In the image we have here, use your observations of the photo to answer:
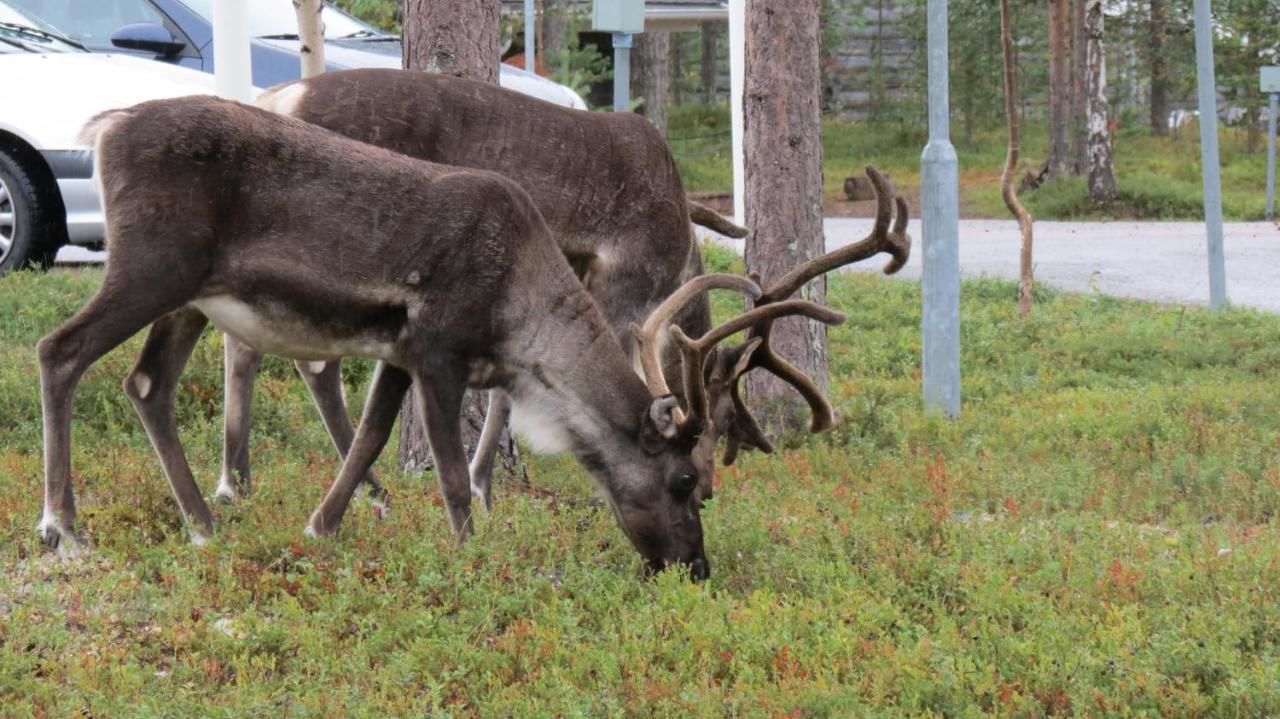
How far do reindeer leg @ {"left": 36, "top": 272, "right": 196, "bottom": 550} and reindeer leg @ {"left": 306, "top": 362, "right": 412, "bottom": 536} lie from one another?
942 mm

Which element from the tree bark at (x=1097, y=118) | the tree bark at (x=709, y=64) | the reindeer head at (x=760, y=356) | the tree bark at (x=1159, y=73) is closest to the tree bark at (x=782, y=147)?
the reindeer head at (x=760, y=356)

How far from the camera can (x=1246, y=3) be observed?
103 ft

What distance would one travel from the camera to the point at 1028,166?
31.3 meters

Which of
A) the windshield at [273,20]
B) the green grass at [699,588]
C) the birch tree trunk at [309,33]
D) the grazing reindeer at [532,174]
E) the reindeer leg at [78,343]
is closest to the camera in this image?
the green grass at [699,588]

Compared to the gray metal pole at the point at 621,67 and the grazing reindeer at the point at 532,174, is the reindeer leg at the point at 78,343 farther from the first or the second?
the gray metal pole at the point at 621,67

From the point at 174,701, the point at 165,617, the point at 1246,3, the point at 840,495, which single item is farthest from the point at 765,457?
the point at 1246,3

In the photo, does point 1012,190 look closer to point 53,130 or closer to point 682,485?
point 53,130

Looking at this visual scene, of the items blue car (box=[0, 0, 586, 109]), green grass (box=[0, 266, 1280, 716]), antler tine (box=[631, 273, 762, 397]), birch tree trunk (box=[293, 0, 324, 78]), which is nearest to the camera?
green grass (box=[0, 266, 1280, 716])

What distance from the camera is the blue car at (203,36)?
1241 centimetres

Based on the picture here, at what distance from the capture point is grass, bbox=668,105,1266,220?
26.4m

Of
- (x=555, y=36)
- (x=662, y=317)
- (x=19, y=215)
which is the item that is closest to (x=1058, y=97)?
(x=555, y=36)

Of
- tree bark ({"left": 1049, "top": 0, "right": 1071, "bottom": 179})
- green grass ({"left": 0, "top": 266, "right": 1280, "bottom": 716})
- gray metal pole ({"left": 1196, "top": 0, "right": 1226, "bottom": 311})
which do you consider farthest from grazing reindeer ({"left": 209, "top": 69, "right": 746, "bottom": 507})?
tree bark ({"left": 1049, "top": 0, "right": 1071, "bottom": 179})

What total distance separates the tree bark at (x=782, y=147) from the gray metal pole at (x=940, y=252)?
3.24ft

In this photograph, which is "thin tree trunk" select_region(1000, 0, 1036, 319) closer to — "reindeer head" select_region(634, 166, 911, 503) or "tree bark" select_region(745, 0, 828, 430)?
"tree bark" select_region(745, 0, 828, 430)
